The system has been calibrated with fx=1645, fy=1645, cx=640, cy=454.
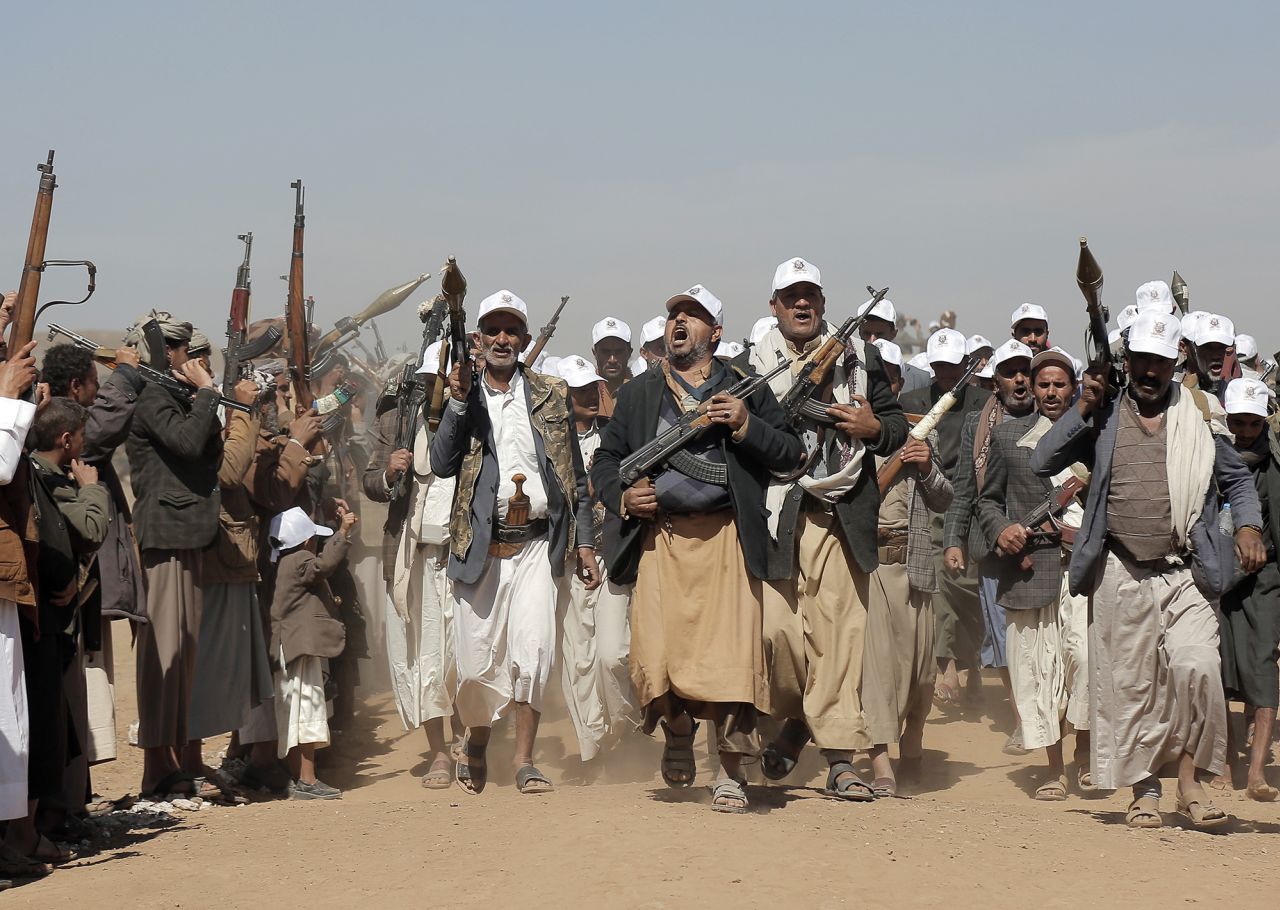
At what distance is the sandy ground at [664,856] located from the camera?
6180mm

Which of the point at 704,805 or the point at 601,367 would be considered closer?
the point at 704,805

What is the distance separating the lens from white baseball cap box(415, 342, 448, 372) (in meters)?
10.1

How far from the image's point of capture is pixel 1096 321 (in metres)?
7.42

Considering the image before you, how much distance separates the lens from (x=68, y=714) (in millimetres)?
7316

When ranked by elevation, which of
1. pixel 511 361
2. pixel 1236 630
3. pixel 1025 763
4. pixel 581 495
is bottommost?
pixel 1025 763

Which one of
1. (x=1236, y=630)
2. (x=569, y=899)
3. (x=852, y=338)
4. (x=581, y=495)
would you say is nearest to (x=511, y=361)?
(x=581, y=495)

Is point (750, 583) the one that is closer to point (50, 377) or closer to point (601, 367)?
point (50, 377)

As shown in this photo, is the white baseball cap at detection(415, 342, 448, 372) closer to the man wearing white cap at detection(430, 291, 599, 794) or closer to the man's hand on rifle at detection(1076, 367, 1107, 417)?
the man wearing white cap at detection(430, 291, 599, 794)

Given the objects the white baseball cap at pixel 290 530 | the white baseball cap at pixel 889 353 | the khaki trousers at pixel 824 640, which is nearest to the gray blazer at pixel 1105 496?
the khaki trousers at pixel 824 640

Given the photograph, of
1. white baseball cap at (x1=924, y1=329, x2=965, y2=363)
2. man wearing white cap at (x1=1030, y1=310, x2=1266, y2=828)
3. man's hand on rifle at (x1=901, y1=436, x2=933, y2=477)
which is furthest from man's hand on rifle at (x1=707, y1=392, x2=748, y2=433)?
white baseball cap at (x1=924, y1=329, x2=965, y2=363)

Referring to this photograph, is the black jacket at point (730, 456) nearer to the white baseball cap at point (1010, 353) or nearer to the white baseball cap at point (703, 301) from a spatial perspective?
the white baseball cap at point (703, 301)

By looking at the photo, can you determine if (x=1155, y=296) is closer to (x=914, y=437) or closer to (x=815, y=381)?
(x=914, y=437)

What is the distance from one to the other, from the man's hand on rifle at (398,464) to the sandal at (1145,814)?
4651 mm

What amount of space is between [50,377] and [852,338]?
396 centimetres
